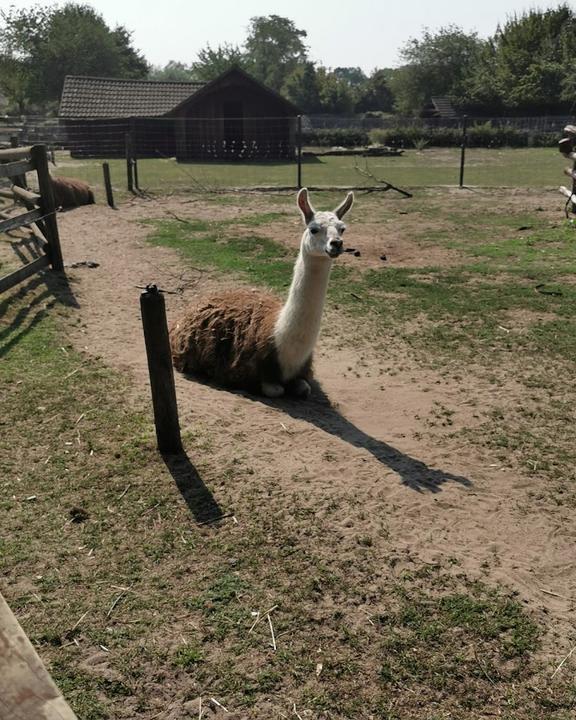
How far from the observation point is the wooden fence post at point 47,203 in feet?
27.5

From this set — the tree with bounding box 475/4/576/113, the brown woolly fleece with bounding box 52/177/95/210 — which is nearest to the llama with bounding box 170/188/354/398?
the brown woolly fleece with bounding box 52/177/95/210

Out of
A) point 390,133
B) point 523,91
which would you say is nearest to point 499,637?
point 390,133

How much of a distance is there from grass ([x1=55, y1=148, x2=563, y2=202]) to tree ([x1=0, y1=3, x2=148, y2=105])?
37.8 metres

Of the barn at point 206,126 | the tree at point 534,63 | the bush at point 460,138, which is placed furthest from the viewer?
the tree at point 534,63

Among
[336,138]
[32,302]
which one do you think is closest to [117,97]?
[336,138]

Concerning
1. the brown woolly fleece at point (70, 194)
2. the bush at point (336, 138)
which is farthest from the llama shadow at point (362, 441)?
the bush at point (336, 138)

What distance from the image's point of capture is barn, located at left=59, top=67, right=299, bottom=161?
3000 centimetres

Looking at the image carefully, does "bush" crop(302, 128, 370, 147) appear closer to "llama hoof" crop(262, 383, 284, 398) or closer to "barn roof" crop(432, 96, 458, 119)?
"barn roof" crop(432, 96, 458, 119)

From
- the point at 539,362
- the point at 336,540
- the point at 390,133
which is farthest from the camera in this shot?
the point at 390,133

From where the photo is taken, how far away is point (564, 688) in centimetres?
259

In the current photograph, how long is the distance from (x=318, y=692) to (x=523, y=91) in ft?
175

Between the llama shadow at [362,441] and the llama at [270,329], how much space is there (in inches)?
5.3

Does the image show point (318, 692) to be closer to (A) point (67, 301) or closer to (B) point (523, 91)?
(A) point (67, 301)

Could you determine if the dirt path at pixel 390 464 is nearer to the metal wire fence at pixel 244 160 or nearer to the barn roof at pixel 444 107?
the metal wire fence at pixel 244 160
